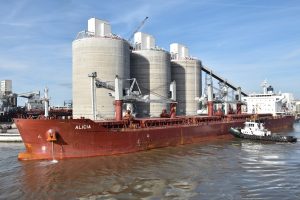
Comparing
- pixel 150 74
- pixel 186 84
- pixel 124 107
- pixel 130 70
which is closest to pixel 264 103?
pixel 186 84

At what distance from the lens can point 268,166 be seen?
81.7ft

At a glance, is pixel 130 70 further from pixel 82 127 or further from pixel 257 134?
pixel 82 127

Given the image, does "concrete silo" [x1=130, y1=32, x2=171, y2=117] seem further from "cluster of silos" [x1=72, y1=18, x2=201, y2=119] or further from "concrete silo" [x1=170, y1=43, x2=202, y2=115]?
"concrete silo" [x1=170, y1=43, x2=202, y2=115]

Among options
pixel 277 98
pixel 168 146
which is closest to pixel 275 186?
pixel 168 146

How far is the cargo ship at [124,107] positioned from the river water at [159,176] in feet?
5.13

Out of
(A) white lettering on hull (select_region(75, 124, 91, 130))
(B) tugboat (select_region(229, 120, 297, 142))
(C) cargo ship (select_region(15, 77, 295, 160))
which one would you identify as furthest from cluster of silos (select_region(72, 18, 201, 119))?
(B) tugboat (select_region(229, 120, 297, 142))

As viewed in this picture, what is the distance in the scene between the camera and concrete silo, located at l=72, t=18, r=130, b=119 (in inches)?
1876

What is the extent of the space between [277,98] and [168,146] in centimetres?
4653

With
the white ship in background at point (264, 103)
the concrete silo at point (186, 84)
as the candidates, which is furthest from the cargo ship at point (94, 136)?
the white ship in background at point (264, 103)

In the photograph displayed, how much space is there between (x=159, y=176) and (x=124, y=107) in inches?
1118

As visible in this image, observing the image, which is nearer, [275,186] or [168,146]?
[275,186]

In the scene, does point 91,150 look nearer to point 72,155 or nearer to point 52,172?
point 72,155

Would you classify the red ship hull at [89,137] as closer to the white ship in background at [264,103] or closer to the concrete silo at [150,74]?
the concrete silo at [150,74]

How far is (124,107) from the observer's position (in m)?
49.3
